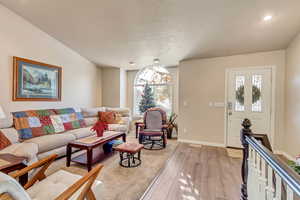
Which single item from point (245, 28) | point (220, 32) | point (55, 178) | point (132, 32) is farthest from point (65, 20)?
point (245, 28)

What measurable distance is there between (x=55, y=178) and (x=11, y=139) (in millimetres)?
1758

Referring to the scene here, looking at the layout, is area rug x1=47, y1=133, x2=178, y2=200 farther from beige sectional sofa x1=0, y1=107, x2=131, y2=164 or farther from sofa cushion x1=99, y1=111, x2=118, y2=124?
sofa cushion x1=99, y1=111, x2=118, y2=124

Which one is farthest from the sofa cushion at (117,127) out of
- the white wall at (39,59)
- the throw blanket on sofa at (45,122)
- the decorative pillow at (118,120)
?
the white wall at (39,59)

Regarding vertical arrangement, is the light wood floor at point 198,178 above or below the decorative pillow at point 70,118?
below

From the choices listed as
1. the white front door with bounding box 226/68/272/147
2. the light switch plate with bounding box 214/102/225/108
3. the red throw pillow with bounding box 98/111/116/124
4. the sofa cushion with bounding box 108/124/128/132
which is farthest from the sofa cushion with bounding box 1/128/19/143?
the white front door with bounding box 226/68/272/147

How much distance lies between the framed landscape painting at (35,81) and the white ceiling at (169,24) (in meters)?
0.84

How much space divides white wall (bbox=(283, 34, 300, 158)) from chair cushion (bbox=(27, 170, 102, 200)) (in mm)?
3634

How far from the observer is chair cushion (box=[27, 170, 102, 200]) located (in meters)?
1.21

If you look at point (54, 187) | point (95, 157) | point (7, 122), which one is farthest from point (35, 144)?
point (54, 187)

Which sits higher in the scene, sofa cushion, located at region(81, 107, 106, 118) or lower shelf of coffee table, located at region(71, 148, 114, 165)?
sofa cushion, located at region(81, 107, 106, 118)

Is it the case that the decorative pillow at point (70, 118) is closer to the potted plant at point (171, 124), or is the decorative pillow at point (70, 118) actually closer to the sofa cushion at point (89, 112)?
the sofa cushion at point (89, 112)

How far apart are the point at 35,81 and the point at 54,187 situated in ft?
9.82

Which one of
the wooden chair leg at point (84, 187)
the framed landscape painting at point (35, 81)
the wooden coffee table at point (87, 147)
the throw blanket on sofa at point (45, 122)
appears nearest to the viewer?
the wooden chair leg at point (84, 187)

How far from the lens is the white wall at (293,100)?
2.77 meters
